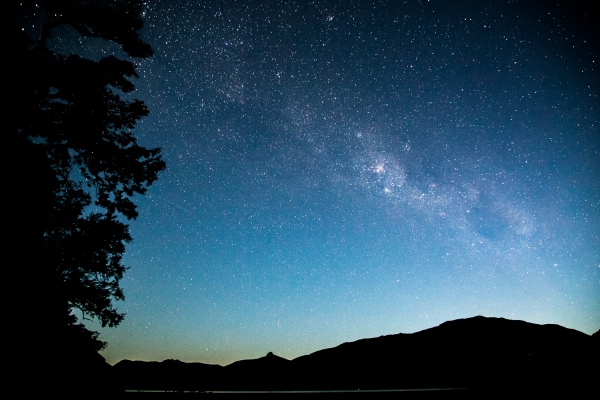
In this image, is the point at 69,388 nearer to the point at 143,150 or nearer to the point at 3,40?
the point at 143,150

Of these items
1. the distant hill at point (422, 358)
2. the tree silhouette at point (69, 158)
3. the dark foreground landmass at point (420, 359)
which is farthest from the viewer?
the distant hill at point (422, 358)

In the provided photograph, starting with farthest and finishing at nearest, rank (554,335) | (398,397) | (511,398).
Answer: (554,335) < (398,397) < (511,398)

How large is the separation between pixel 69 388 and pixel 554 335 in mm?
159492

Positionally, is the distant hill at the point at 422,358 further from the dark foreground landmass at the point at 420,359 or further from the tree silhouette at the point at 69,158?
the tree silhouette at the point at 69,158

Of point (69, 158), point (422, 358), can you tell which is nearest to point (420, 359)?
point (422, 358)

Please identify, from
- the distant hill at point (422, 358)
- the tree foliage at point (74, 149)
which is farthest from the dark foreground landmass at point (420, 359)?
the tree foliage at point (74, 149)

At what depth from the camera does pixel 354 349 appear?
393 ft

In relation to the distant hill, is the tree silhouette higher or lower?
higher

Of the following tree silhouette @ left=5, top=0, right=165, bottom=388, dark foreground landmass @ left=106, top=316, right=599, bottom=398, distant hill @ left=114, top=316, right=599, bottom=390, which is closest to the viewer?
tree silhouette @ left=5, top=0, right=165, bottom=388

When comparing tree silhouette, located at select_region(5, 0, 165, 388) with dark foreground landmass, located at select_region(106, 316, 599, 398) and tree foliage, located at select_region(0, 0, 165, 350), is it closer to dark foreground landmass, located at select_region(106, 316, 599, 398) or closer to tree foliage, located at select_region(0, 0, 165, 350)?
tree foliage, located at select_region(0, 0, 165, 350)

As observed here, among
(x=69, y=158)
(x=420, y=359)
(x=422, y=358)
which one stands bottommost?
(x=420, y=359)

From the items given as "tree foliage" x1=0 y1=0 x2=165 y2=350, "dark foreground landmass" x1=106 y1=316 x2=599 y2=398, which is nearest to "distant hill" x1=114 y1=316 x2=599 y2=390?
"dark foreground landmass" x1=106 y1=316 x2=599 y2=398

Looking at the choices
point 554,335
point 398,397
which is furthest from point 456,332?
point 398,397

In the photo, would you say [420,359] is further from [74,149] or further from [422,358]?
[74,149]
